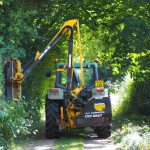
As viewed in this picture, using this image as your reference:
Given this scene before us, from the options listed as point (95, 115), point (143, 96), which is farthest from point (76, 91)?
point (143, 96)

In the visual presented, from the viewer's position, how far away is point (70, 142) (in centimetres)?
1258

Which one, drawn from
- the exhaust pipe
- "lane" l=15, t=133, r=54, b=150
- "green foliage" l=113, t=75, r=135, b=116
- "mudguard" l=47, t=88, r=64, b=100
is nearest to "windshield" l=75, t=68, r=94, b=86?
"mudguard" l=47, t=88, r=64, b=100

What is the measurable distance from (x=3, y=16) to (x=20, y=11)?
48 cm

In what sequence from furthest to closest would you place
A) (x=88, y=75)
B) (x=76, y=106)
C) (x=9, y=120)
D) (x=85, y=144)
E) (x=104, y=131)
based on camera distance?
1. (x=88, y=75)
2. (x=104, y=131)
3. (x=76, y=106)
4. (x=85, y=144)
5. (x=9, y=120)

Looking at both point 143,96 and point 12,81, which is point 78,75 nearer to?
point 12,81

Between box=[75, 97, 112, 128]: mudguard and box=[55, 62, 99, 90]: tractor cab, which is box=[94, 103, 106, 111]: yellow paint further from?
box=[55, 62, 99, 90]: tractor cab

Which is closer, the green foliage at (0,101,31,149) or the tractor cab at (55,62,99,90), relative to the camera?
the green foliage at (0,101,31,149)

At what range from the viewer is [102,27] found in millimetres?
18172

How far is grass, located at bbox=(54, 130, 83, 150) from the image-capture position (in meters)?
11.6

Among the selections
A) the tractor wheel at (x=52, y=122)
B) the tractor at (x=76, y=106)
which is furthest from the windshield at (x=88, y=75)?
the tractor wheel at (x=52, y=122)

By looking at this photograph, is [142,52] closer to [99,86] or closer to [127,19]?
[127,19]

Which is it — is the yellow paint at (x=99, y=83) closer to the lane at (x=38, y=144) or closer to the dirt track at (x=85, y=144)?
the dirt track at (x=85, y=144)

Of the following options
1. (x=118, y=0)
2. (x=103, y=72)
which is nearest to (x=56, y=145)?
(x=103, y=72)

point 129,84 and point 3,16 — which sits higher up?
point 3,16
